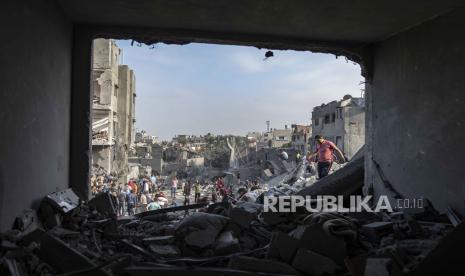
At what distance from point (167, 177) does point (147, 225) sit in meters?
32.3

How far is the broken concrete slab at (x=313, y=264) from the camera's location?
14.0ft

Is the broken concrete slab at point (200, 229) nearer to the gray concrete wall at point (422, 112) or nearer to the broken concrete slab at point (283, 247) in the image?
the broken concrete slab at point (283, 247)

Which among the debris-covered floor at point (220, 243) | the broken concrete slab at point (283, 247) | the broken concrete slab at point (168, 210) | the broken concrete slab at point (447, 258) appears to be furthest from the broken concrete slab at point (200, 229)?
the broken concrete slab at point (447, 258)

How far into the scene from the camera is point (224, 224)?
5547mm

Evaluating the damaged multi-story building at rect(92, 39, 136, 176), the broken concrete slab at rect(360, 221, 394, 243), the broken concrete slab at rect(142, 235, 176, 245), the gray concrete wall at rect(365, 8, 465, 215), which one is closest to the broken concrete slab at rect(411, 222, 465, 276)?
the broken concrete slab at rect(360, 221, 394, 243)

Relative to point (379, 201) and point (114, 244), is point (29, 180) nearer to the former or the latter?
point (114, 244)

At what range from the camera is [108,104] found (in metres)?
23.8

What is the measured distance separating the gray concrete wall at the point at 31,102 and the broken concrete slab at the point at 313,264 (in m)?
3.06

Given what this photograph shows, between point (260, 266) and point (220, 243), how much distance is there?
0.94 metres

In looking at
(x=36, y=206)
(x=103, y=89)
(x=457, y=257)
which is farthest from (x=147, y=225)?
(x=103, y=89)

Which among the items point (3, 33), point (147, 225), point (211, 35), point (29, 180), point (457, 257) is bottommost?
point (147, 225)

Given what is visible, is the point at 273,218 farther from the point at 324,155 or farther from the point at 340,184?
the point at 324,155

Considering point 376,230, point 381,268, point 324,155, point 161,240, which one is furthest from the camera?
point 324,155

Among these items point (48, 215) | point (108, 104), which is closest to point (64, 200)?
point (48, 215)
